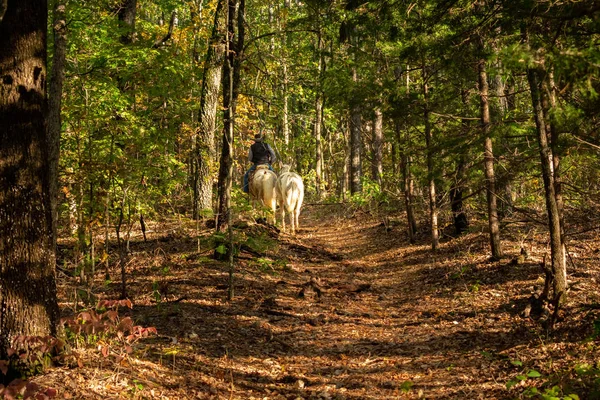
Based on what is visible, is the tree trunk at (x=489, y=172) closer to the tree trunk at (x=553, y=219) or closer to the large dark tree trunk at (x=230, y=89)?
the tree trunk at (x=553, y=219)

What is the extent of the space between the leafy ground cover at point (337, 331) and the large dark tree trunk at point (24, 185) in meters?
0.64

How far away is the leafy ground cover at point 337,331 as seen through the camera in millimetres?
5719

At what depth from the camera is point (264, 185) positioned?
16812 mm

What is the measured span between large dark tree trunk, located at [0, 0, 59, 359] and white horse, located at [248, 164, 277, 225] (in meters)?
11.4

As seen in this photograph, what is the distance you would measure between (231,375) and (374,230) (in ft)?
45.4

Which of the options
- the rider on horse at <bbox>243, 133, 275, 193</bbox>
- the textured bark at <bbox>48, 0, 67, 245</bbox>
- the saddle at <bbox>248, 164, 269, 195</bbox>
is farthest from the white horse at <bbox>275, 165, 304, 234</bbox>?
the textured bark at <bbox>48, 0, 67, 245</bbox>

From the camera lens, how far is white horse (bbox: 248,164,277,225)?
16766mm

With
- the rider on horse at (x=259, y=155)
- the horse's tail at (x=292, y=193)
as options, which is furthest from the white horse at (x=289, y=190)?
the rider on horse at (x=259, y=155)

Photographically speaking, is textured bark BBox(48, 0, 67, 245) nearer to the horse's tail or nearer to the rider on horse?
the rider on horse

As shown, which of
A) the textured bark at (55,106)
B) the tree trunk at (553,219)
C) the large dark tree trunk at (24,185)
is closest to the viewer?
the large dark tree trunk at (24,185)

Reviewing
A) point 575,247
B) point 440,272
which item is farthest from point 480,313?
point 575,247

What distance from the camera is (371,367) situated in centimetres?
695

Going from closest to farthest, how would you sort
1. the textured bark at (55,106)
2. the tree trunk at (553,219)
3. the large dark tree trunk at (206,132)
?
1. the tree trunk at (553,219)
2. the textured bark at (55,106)
3. the large dark tree trunk at (206,132)

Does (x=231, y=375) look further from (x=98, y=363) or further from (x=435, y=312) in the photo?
(x=435, y=312)
